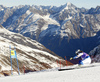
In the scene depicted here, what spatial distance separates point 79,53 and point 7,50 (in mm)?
152836

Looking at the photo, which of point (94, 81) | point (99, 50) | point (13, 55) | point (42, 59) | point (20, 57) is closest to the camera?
point (94, 81)

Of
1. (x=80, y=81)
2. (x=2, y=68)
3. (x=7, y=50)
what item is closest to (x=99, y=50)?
→ (x=2, y=68)

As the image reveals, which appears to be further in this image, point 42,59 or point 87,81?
point 42,59

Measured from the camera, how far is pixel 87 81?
489 inches

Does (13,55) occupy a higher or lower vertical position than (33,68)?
higher

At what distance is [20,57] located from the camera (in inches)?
6718

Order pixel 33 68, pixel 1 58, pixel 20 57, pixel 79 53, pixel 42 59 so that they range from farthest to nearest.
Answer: pixel 42 59 < pixel 20 57 < pixel 33 68 < pixel 1 58 < pixel 79 53

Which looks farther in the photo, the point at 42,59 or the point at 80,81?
the point at 42,59

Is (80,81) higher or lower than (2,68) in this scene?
higher

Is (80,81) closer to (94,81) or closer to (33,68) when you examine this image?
(94,81)

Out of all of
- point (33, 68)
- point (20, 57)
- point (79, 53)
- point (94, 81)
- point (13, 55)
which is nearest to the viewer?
point (94, 81)

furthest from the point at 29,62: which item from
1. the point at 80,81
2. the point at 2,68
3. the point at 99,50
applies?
the point at 80,81

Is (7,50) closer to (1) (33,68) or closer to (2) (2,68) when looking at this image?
(1) (33,68)

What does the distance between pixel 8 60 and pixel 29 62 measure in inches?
942
